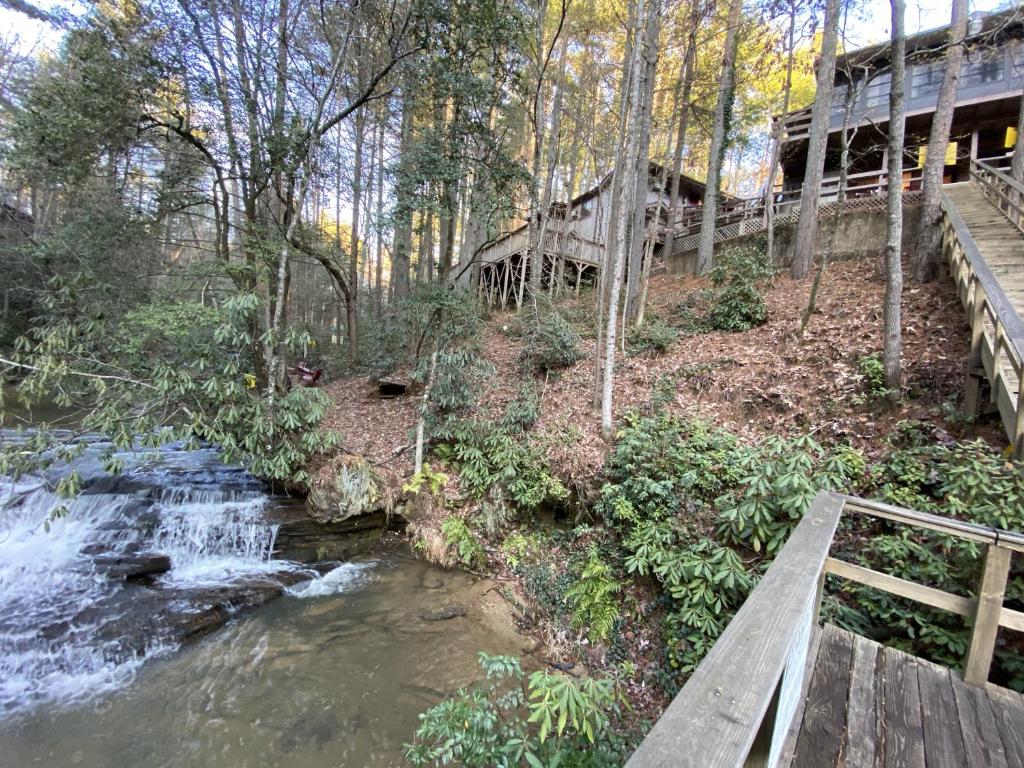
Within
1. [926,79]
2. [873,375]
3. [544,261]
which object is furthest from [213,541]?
[926,79]

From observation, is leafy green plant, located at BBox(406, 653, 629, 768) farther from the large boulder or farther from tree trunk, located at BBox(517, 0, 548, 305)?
tree trunk, located at BBox(517, 0, 548, 305)

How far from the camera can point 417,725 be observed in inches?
153

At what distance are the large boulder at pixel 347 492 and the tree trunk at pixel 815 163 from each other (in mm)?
10948

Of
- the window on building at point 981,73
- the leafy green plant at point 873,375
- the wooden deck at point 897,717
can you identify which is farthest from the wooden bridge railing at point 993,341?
the window on building at point 981,73

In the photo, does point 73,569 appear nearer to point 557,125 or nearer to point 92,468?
point 92,468

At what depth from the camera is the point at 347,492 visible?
22.9 ft

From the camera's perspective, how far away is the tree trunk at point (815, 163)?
33.9 feet

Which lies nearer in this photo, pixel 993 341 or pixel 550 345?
pixel 993 341

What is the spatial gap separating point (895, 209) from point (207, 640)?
9.81 metres

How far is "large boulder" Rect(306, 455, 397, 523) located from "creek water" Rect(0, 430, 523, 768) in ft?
2.24

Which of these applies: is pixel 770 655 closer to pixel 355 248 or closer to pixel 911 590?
pixel 911 590

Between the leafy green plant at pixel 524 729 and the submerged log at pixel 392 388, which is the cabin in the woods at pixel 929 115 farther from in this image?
the leafy green plant at pixel 524 729

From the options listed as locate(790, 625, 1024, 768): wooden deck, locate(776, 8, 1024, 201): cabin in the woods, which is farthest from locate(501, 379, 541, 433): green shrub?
locate(776, 8, 1024, 201): cabin in the woods

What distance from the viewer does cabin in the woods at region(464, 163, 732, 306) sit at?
14.9 metres
